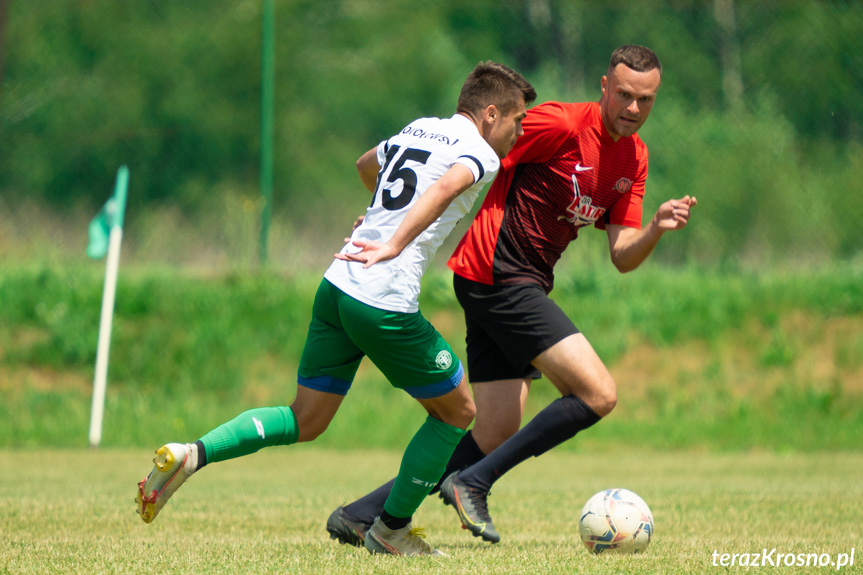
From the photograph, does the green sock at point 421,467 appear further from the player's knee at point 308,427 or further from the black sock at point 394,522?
the player's knee at point 308,427

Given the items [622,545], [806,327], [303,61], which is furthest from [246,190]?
[622,545]

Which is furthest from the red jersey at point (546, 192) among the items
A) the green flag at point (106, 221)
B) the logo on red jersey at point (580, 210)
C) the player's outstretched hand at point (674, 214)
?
the green flag at point (106, 221)

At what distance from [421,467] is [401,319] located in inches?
26.8

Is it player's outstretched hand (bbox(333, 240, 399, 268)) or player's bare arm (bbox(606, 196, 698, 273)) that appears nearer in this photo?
player's outstretched hand (bbox(333, 240, 399, 268))

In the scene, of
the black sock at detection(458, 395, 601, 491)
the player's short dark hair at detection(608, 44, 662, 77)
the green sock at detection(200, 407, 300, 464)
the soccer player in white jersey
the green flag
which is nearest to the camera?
the soccer player in white jersey

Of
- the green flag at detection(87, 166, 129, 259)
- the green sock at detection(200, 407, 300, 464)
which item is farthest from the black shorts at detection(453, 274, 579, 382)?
the green flag at detection(87, 166, 129, 259)

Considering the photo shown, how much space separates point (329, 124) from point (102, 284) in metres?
4.18

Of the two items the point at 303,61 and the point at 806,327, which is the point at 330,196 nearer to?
the point at 303,61

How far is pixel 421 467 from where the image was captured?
4.30 meters

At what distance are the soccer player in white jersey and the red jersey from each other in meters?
0.61

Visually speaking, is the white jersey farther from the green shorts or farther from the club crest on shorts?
the club crest on shorts

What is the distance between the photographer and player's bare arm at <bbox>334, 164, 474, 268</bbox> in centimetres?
394

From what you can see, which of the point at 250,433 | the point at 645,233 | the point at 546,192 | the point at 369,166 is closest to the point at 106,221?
the point at 369,166

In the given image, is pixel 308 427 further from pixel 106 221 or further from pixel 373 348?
pixel 106 221
